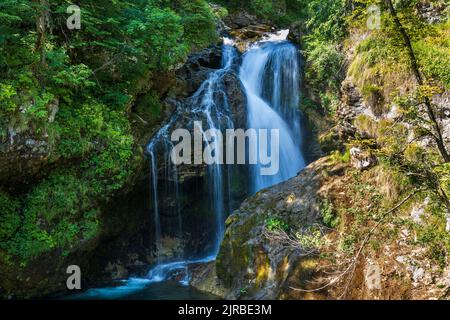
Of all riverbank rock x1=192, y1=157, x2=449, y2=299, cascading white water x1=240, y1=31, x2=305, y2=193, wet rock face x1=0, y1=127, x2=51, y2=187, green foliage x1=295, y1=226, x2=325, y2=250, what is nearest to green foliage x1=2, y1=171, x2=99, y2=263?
wet rock face x1=0, y1=127, x2=51, y2=187

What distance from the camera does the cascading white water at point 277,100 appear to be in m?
12.7

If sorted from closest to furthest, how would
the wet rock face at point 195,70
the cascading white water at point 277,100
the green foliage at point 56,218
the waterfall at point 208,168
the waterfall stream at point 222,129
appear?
the green foliage at point 56,218, the waterfall at point 208,168, the waterfall stream at point 222,129, the cascading white water at point 277,100, the wet rock face at point 195,70

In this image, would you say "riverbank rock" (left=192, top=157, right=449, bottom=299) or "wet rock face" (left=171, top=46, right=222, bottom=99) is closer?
"riverbank rock" (left=192, top=157, right=449, bottom=299)

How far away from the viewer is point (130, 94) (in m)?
10.4

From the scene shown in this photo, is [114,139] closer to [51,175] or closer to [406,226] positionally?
[51,175]

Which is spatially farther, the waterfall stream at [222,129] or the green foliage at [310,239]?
the waterfall stream at [222,129]

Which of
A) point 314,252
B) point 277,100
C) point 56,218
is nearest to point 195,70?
point 277,100

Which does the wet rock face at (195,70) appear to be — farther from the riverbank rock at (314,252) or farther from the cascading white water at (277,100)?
the riverbank rock at (314,252)

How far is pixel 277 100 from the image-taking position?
13789 millimetres

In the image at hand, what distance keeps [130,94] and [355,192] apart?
6676mm

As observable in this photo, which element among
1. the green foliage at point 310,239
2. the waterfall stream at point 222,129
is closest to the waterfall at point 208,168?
the waterfall stream at point 222,129

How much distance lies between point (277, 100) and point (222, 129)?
8.73ft

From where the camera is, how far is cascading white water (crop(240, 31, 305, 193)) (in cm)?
1270

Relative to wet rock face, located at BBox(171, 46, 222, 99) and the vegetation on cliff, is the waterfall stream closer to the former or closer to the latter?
wet rock face, located at BBox(171, 46, 222, 99)
